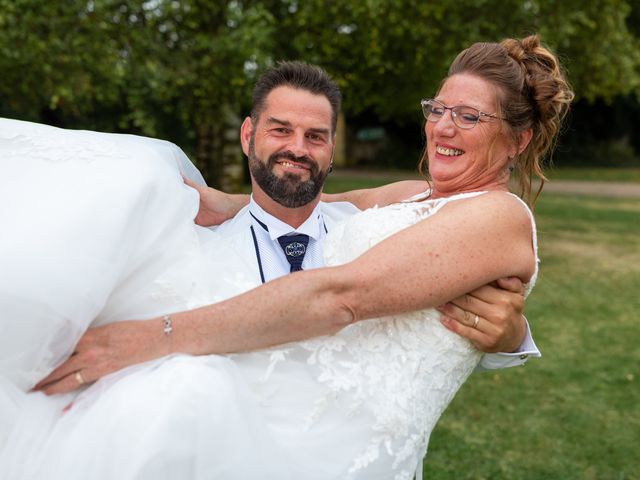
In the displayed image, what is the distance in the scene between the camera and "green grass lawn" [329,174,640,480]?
16.2 ft

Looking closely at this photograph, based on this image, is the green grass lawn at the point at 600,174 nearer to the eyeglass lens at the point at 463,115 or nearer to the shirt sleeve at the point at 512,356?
the shirt sleeve at the point at 512,356

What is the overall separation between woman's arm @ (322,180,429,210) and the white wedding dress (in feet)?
2.21

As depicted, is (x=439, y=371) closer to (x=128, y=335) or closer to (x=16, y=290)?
(x=128, y=335)

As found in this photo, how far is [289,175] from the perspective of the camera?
2.96m

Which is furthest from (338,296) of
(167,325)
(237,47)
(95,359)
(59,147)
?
(237,47)

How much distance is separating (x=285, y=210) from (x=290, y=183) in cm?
12

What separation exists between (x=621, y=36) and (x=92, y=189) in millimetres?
12749

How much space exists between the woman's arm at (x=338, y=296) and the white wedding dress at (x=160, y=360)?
59mm

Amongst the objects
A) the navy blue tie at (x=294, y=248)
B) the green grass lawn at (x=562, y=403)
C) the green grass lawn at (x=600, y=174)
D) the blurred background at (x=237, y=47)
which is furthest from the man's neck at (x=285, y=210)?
the green grass lawn at (x=600, y=174)

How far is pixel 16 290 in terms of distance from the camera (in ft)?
6.19

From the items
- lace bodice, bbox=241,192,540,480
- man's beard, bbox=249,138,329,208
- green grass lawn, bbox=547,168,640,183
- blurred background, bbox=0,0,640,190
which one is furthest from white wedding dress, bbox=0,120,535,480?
green grass lawn, bbox=547,168,640,183

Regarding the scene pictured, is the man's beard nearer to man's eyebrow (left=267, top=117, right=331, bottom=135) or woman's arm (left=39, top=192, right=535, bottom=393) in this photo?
man's eyebrow (left=267, top=117, right=331, bottom=135)

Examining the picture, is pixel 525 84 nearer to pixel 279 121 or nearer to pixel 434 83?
pixel 279 121

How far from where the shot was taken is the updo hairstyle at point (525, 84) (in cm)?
261
